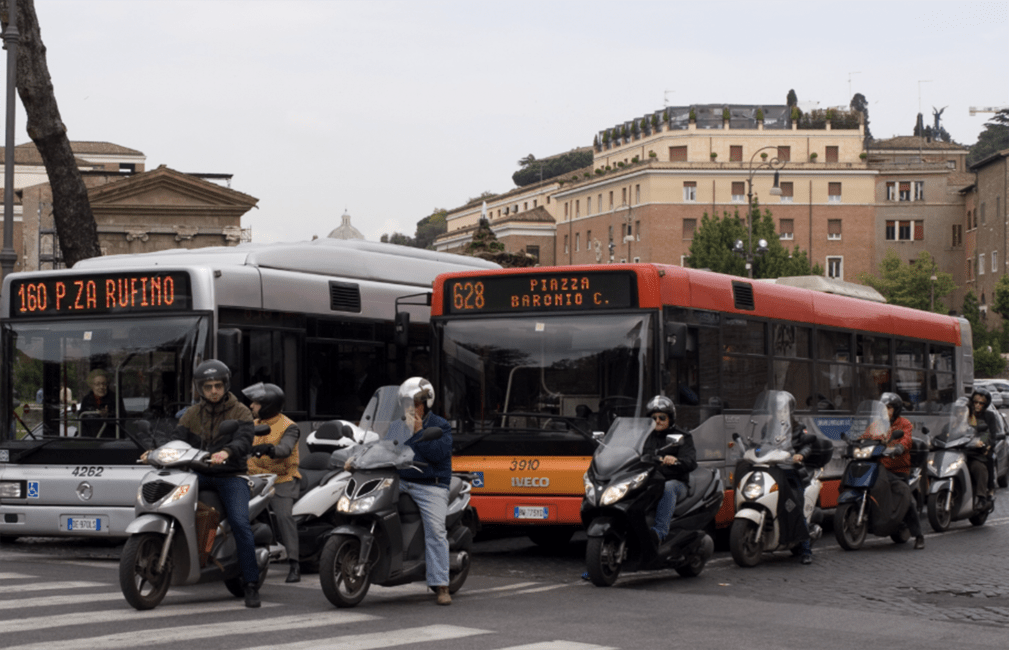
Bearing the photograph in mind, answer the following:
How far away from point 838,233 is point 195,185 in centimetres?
5617

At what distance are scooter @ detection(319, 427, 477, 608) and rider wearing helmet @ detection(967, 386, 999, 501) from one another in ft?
31.7

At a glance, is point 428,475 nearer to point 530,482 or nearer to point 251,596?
point 251,596

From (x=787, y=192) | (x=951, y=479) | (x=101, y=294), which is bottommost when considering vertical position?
(x=951, y=479)

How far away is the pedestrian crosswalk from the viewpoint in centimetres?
854

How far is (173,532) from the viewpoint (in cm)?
987

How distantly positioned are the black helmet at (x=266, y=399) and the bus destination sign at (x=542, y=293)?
311cm

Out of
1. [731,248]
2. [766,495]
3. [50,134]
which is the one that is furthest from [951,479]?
[731,248]

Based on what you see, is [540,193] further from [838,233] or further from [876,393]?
[876,393]

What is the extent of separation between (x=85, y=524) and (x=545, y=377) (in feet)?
14.1

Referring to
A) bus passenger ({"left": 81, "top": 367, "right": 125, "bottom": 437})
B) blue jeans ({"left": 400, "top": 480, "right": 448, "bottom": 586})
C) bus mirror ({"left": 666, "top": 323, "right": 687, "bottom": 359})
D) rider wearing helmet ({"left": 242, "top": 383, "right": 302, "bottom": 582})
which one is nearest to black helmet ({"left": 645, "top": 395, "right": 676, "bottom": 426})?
bus mirror ({"left": 666, "top": 323, "right": 687, "bottom": 359})

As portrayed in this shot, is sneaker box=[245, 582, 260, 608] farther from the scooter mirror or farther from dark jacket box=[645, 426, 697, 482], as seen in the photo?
dark jacket box=[645, 426, 697, 482]

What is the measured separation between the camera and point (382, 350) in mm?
16328

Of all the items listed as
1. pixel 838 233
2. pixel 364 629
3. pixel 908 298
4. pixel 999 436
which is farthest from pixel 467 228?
pixel 364 629

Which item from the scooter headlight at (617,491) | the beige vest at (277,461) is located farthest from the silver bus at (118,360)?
the scooter headlight at (617,491)
